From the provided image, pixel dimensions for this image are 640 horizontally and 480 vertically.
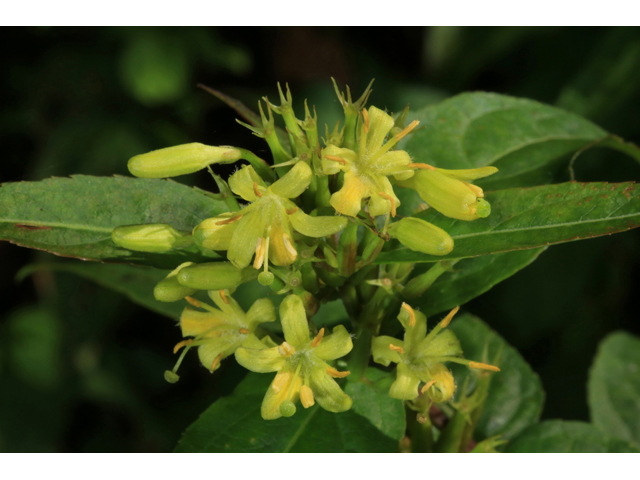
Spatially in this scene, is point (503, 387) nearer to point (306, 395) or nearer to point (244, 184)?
point (306, 395)

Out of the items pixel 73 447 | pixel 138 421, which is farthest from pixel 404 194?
pixel 73 447

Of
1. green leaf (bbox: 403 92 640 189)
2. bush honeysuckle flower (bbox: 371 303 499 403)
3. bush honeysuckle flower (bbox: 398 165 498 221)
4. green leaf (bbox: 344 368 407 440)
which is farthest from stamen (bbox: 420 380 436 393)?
green leaf (bbox: 403 92 640 189)

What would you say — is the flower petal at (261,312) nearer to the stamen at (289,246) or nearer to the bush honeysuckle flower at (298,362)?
the bush honeysuckle flower at (298,362)

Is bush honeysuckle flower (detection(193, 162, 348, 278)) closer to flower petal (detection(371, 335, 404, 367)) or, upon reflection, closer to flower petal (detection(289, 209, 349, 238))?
flower petal (detection(289, 209, 349, 238))

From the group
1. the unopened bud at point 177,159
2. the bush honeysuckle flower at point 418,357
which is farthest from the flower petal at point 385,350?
the unopened bud at point 177,159

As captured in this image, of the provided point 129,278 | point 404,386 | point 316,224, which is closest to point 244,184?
point 316,224

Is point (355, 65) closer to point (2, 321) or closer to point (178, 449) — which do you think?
point (2, 321)
